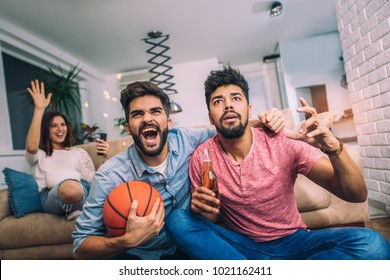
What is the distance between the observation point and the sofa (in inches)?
61.4

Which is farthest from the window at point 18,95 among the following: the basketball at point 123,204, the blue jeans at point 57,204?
the basketball at point 123,204

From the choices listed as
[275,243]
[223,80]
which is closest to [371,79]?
[223,80]

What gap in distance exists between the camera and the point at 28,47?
130 inches

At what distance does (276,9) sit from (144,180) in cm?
314

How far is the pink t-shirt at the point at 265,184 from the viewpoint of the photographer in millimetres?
1115

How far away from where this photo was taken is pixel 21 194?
1901 millimetres

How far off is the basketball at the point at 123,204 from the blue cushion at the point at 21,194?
1282mm

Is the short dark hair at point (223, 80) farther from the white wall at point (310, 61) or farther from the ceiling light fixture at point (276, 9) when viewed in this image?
the white wall at point (310, 61)

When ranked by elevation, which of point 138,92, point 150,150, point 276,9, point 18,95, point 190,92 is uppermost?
point 276,9

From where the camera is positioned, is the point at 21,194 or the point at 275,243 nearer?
the point at 275,243

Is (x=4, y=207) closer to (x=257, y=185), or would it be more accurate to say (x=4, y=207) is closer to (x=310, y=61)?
(x=257, y=185)

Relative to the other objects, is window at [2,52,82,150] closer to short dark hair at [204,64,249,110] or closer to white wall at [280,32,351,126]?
short dark hair at [204,64,249,110]

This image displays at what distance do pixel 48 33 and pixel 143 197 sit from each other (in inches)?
133
